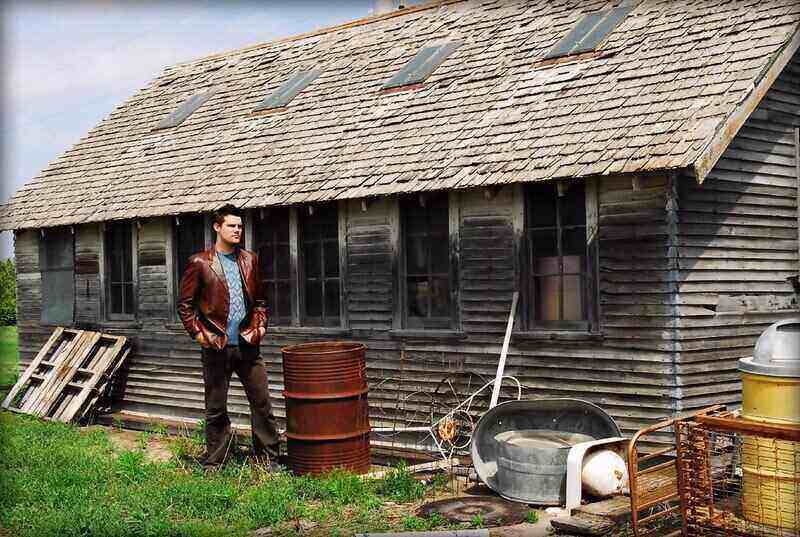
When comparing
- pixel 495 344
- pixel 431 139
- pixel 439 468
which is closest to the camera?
pixel 439 468

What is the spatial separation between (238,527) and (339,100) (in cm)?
759

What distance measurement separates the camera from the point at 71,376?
13.6m

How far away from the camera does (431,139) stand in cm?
1092

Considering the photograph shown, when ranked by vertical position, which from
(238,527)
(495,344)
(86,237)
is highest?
(86,237)

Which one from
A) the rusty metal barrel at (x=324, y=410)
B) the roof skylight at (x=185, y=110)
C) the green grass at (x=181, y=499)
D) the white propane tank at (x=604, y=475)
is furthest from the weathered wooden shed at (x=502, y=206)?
the green grass at (x=181, y=499)

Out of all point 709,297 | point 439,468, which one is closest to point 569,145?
point 709,297

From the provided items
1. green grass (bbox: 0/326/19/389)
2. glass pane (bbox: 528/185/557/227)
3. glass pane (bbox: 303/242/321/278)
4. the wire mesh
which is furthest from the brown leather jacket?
green grass (bbox: 0/326/19/389)

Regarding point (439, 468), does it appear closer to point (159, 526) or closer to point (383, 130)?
point (159, 526)

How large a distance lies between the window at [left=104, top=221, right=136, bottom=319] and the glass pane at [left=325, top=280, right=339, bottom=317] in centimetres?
384

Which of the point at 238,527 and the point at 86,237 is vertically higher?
the point at 86,237

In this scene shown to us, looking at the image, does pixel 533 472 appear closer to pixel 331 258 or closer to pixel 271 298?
pixel 331 258

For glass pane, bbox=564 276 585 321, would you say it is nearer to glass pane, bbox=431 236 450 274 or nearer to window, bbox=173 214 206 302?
glass pane, bbox=431 236 450 274

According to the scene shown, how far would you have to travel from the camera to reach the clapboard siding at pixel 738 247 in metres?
8.84

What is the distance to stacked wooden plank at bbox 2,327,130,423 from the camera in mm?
13320
